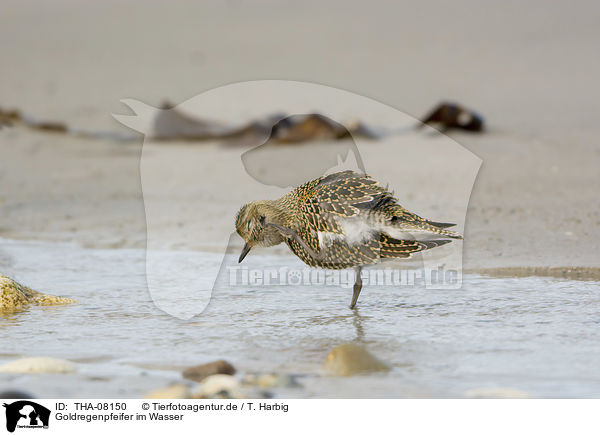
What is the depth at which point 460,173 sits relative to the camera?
8.49 metres

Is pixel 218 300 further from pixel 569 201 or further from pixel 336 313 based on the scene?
pixel 569 201

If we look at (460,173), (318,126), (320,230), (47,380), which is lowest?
(47,380)

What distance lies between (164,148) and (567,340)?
23.6ft

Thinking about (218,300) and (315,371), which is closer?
(315,371)

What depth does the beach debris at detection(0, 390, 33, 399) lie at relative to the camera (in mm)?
3373

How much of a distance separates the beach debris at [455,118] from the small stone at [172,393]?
6.96m

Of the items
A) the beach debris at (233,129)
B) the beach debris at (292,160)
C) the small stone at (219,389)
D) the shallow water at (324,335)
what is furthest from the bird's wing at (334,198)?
the beach debris at (233,129)

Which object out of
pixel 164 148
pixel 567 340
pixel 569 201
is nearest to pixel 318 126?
pixel 164 148

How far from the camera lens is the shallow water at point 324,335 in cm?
358

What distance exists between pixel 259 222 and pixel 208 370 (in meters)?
1.66
